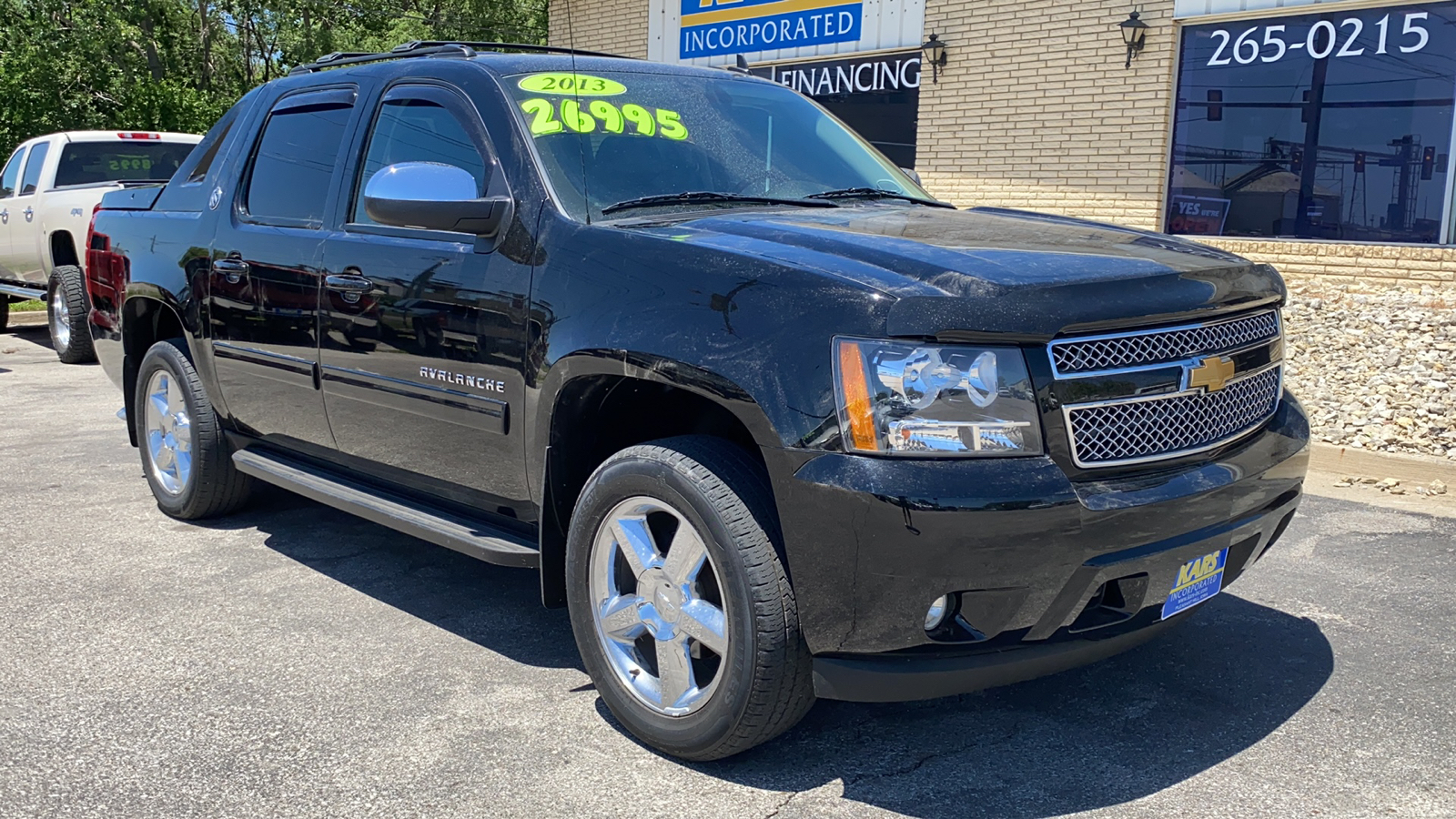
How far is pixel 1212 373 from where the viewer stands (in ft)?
10.5

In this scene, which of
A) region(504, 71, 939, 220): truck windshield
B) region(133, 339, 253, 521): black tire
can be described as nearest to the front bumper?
region(504, 71, 939, 220): truck windshield

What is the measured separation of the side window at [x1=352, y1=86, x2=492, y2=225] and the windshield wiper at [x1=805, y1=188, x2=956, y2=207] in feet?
3.65

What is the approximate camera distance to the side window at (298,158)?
182 inches

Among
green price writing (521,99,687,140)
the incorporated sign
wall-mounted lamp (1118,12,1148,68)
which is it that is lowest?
green price writing (521,99,687,140)

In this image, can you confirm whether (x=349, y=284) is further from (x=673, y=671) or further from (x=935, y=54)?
(x=935, y=54)

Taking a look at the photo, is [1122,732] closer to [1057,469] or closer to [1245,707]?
[1245,707]

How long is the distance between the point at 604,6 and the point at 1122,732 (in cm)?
1574

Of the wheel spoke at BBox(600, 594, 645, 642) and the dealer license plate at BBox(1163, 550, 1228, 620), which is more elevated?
the dealer license plate at BBox(1163, 550, 1228, 620)

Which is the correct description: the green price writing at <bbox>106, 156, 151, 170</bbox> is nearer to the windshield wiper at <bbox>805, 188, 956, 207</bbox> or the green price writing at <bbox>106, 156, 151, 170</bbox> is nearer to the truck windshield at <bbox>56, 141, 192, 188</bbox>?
the truck windshield at <bbox>56, 141, 192, 188</bbox>

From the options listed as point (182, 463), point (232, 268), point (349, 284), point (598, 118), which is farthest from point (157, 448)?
point (598, 118)

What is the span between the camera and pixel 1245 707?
3662 mm

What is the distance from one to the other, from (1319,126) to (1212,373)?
30.4ft

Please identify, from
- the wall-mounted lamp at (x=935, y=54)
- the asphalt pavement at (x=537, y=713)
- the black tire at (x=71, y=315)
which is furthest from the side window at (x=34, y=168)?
the wall-mounted lamp at (x=935, y=54)

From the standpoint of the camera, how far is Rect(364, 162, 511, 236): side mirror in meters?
3.67
